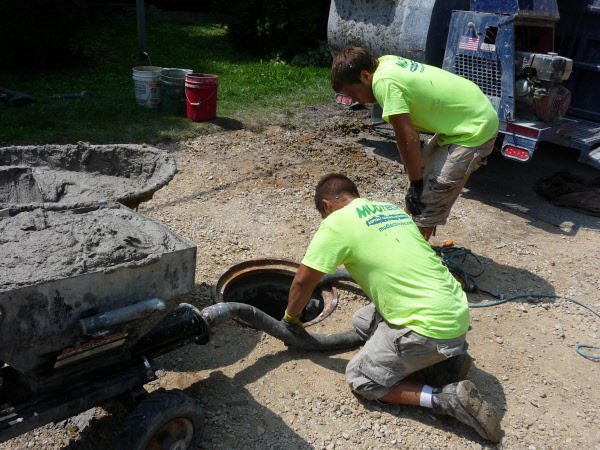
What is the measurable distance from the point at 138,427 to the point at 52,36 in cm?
837

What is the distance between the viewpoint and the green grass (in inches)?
245

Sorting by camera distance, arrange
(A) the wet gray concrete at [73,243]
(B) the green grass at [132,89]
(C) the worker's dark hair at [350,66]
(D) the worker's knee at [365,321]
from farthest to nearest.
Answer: (B) the green grass at [132,89], (C) the worker's dark hair at [350,66], (D) the worker's knee at [365,321], (A) the wet gray concrete at [73,243]

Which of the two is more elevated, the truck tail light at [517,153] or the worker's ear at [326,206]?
the worker's ear at [326,206]

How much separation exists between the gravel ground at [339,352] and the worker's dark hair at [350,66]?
148 cm

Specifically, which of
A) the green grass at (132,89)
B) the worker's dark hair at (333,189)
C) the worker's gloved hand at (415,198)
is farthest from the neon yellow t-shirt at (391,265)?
the green grass at (132,89)

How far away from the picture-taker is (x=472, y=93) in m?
3.54

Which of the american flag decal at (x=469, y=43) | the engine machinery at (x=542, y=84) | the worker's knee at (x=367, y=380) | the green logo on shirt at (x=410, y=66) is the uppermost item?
the american flag decal at (x=469, y=43)

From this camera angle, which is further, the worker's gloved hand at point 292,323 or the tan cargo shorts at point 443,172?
the tan cargo shorts at point 443,172

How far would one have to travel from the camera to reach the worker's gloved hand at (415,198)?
3.71 m

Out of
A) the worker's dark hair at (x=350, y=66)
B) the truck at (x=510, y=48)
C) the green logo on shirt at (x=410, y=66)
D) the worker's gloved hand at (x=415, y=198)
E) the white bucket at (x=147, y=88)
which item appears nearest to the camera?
the worker's dark hair at (x=350, y=66)

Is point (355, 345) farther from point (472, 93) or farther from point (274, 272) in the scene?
point (472, 93)

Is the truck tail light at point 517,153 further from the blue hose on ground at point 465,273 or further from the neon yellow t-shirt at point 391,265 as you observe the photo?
the neon yellow t-shirt at point 391,265

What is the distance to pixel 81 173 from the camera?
3207 mm

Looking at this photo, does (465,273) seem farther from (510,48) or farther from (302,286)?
(510,48)
